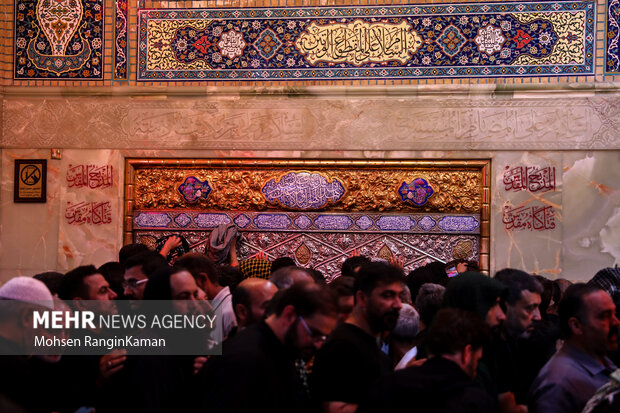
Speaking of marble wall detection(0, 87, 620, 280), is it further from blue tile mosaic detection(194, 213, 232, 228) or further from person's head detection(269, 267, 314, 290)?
person's head detection(269, 267, 314, 290)

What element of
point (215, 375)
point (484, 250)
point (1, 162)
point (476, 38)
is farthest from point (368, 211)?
point (215, 375)

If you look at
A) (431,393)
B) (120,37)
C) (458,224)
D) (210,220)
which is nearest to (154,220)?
(210,220)

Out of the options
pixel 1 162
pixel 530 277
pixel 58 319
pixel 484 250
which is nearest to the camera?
pixel 58 319

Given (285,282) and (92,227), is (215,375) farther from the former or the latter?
(92,227)

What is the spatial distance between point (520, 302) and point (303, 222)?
173 inches

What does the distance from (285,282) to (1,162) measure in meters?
5.21

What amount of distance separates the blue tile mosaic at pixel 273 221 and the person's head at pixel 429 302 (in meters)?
3.65

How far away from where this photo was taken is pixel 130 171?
24.0 ft

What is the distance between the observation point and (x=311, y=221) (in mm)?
7133

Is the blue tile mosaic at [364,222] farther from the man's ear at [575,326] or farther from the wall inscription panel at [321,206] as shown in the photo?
the man's ear at [575,326]

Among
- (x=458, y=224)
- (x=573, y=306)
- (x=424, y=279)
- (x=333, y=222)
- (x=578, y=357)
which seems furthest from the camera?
(x=333, y=222)

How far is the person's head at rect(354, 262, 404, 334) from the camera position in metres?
2.57

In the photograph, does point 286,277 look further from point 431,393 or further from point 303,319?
point 431,393

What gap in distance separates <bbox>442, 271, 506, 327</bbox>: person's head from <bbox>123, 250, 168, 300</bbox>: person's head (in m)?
1.37
